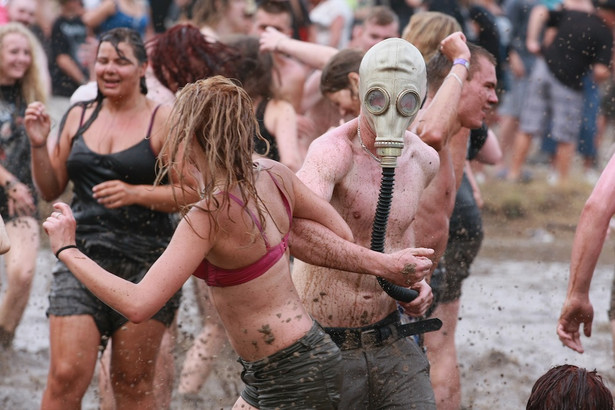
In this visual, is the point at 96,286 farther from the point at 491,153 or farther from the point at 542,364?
the point at 542,364

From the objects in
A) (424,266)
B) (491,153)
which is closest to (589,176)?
(491,153)

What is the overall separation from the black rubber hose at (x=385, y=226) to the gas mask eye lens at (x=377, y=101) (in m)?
0.20

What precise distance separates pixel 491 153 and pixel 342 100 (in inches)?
39.4

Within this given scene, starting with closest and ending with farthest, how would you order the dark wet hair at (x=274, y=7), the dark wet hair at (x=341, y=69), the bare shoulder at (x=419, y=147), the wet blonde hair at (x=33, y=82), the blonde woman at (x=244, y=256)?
the blonde woman at (x=244, y=256), the bare shoulder at (x=419, y=147), the dark wet hair at (x=341, y=69), the wet blonde hair at (x=33, y=82), the dark wet hair at (x=274, y=7)

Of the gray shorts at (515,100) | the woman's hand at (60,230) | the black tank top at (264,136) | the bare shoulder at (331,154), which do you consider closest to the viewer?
the woman's hand at (60,230)

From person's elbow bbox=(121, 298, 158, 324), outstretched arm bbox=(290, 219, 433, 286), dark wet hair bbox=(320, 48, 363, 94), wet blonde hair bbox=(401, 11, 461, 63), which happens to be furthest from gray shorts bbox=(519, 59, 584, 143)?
person's elbow bbox=(121, 298, 158, 324)

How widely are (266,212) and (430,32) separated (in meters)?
2.37

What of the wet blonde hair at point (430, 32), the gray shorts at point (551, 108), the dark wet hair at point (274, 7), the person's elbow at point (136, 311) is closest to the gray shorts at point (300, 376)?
the person's elbow at point (136, 311)

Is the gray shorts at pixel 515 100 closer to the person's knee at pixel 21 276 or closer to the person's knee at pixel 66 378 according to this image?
the person's knee at pixel 21 276

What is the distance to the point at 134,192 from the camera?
17.0 feet

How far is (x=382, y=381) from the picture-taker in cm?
427

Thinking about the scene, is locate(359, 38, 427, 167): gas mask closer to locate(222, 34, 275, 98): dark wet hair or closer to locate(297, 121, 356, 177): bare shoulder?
locate(297, 121, 356, 177): bare shoulder

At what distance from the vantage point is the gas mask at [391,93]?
Answer: 12.4 ft

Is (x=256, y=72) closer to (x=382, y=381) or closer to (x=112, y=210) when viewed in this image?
(x=112, y=210)
